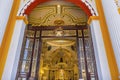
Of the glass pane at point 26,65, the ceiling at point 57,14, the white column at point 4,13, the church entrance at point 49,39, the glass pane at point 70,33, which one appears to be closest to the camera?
the white column at point 4,13

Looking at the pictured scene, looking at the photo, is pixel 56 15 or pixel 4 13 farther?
pixel 56 15

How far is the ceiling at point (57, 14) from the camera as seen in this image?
21.0 ft

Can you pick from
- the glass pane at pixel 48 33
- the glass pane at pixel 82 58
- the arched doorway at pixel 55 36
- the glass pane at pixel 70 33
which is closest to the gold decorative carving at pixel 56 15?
the arched doorway at pixel 55 36

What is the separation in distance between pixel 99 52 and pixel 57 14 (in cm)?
383

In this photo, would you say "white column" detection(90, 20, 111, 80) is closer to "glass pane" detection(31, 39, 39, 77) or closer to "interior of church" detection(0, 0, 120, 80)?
"interior of church" detection(0, 0, 120, 80)

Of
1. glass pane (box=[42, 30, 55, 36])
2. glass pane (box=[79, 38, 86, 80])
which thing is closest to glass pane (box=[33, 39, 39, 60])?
glass pane (box=[42, 30, 55, 36])

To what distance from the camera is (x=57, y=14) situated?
6.82 m

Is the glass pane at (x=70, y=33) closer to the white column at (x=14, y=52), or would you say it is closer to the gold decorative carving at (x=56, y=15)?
the gold decorative carving at (x=56, y=15)

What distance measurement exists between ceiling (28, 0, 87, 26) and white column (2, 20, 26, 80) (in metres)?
2.60

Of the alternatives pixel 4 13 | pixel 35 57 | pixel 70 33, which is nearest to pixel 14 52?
pixel 4 13

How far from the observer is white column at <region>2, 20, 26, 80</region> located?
10.7 feet

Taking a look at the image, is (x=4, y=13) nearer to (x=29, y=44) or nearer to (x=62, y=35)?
(x=29, y=44)

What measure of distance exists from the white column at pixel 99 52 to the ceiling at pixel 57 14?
2.64 meters

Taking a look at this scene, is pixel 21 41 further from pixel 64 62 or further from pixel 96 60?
pixel 64 62
